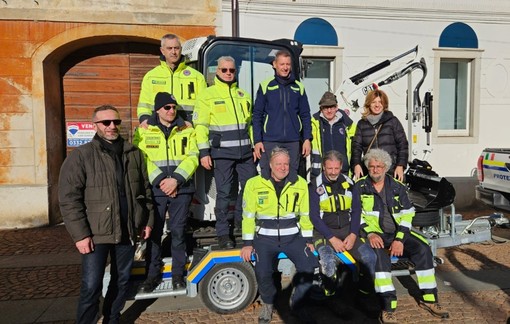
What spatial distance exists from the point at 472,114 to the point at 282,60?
22.8ft

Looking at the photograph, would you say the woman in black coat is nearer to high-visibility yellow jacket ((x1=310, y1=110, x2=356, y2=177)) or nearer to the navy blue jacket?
high-visibility yellow jacket ((x1=310, y1=110, x2=356, y2=177))

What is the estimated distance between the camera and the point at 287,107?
13.3 feet

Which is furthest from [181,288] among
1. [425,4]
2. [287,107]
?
[425,4]

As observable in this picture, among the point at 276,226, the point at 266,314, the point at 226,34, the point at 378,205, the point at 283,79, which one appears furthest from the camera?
the point at 226,34

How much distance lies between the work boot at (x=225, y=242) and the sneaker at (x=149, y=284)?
683 mm

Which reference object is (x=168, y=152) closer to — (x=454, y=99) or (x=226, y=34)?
(x=226, y=34)

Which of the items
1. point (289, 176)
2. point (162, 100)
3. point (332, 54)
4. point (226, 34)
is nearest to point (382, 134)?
point (289, 176)

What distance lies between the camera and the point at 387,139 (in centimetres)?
457

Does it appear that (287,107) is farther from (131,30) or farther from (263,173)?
(131,30)

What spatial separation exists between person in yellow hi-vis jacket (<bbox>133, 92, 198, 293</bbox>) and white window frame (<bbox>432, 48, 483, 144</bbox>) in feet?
22.6

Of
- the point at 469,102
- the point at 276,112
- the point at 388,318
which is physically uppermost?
the point at 469,102

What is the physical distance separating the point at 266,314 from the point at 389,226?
1463mm

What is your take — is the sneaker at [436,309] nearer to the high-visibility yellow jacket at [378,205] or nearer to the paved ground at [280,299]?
the paved ground at [280,299]

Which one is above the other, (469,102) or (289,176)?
(469,102)
